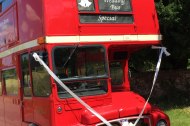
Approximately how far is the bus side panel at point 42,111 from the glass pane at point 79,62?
58 centimetres

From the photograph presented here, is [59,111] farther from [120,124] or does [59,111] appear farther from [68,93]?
[120,124]

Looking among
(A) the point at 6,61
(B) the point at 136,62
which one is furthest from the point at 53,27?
(B) the point at 136,62

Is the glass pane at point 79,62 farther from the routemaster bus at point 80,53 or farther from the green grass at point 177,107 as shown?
the green grass at point 177,107

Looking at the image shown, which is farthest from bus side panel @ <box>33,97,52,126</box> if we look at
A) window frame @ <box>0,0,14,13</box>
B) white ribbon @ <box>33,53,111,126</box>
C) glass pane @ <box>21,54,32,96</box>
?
window frame @ <box>0,0,14,13</box>

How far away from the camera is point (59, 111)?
7.51 m

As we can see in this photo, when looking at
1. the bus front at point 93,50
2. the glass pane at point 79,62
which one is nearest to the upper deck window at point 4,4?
the bus front at point 93,50

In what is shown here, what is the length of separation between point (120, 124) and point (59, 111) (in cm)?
107

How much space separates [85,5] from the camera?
319 inches

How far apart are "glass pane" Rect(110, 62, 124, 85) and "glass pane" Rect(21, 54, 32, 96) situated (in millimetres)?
1755

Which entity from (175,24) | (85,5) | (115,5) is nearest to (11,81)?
(85,5)

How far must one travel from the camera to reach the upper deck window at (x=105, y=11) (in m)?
8.06

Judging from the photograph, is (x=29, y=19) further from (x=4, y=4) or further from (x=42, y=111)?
(x=4, y=4)

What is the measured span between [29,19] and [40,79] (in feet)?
3.84

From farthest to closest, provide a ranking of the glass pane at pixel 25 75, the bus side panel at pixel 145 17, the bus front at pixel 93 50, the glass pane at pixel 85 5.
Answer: the glass pane at pixel 25 75 → the bus side panel at pixel 145 17 → the glass pane at pixel 85 5 → the bus front at pixel 93 50
